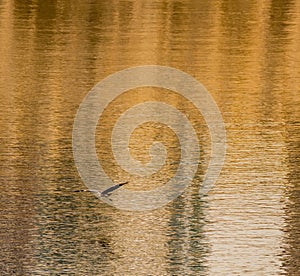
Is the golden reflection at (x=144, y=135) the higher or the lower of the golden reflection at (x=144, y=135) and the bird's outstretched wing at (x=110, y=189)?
the higher

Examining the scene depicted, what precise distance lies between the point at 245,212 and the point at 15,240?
2.93m

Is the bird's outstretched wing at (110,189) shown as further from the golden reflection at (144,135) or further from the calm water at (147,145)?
the golden reflection at (144,135)

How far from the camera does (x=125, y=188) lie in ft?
54.4

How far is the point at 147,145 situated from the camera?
18.9 meters

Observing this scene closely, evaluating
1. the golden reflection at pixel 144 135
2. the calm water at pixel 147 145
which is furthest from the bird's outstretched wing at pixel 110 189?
the golden reflection at pixel 144 135

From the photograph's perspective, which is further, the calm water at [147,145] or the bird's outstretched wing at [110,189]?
the bird's outstretched wing at [110,189]

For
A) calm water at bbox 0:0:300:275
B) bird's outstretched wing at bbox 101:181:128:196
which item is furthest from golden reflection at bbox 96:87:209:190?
bird's outstretched wing at bbox 101:181:128:196

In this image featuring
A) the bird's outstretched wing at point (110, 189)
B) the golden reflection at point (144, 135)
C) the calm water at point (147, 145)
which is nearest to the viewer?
the calm water at point (147, 145)

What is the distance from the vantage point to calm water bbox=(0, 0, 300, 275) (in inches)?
538

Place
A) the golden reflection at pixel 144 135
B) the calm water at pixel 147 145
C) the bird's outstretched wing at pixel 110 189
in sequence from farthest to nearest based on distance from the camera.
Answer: the golden reflection at pixel 144 135 → the bird's outstretched wing at pixel 110 189 → the calm water at pixel 147 145

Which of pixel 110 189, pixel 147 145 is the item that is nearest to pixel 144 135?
pixel 147 145

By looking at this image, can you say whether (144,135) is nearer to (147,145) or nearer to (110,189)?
(147,145)

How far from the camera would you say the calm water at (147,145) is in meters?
13.7

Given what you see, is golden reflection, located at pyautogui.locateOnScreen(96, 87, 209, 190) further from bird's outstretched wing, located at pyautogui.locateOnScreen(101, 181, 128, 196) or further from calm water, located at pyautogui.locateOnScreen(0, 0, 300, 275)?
bird's outstretched wing, located at pyautogui.locateOnScreen(101, 181, 128, 196)
